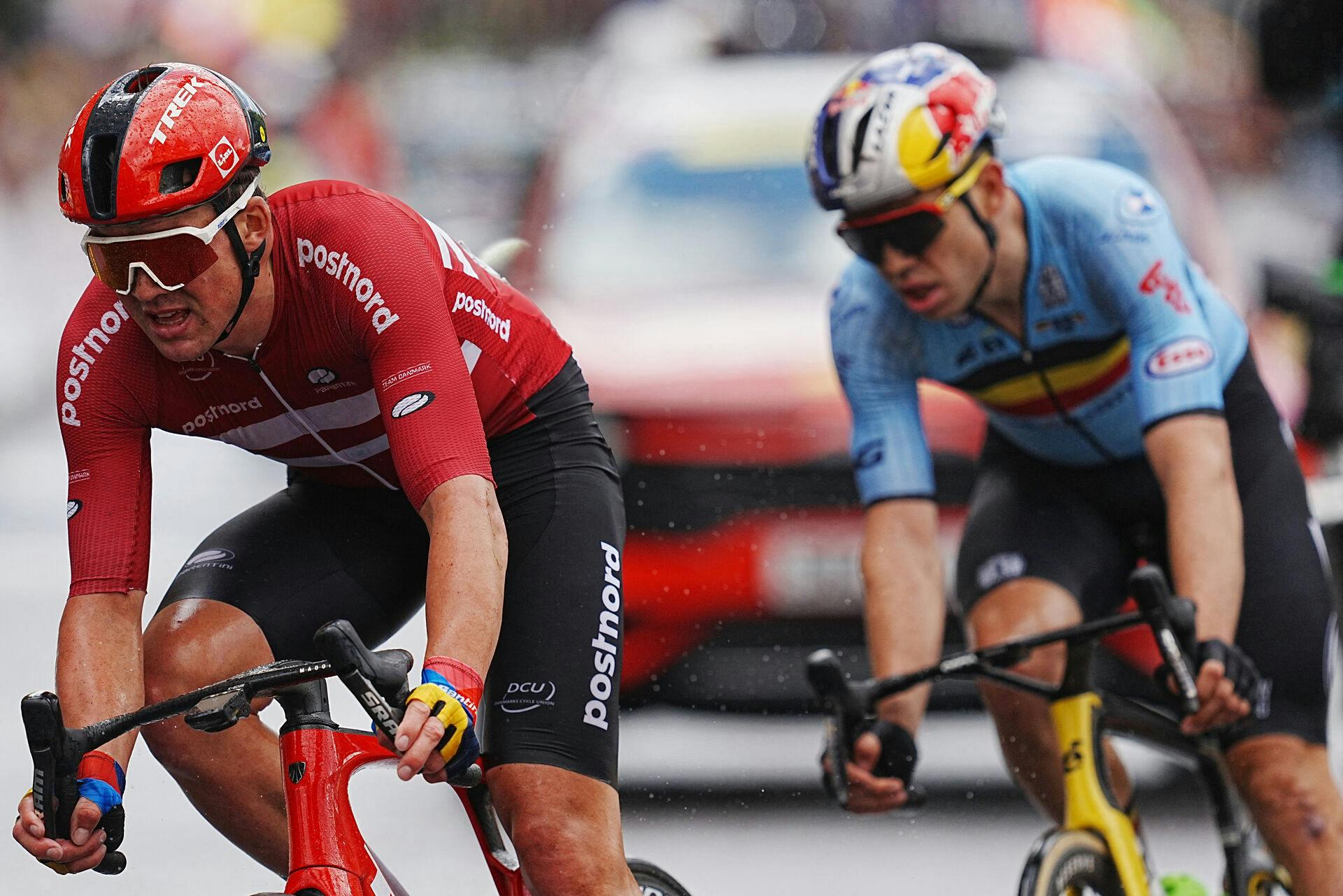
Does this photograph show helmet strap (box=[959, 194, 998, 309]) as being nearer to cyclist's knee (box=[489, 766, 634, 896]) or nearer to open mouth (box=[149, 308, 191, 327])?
cyclist's knee (box=[489, 766, 634, 896])

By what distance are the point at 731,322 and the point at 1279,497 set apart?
8.01 feet

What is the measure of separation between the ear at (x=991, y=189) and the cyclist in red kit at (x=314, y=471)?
1177 millimetres

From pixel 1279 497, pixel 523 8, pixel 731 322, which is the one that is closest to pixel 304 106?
pixel 523 8

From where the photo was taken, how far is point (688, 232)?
739 cm

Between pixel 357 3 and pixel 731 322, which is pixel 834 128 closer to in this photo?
pixel 731 322

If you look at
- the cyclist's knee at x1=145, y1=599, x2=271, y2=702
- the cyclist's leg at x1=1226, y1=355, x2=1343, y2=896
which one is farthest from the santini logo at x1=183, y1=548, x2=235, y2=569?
the cyclist's leg at x1=1226, y1=355, x2=1343, y2=896

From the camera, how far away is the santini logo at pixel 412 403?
342 cm

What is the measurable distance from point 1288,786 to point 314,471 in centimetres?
226

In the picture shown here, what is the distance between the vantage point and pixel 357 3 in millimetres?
23906

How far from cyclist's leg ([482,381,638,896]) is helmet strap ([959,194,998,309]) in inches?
48.3

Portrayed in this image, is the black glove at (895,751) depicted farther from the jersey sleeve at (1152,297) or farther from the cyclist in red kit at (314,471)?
the jersey sleeve at (1152,297)

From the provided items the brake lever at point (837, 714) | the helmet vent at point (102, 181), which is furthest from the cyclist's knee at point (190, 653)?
the brake lever at point (837, 714)

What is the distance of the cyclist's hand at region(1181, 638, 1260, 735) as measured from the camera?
160 inches

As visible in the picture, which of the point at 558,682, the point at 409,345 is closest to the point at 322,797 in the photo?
the point at 558,682
